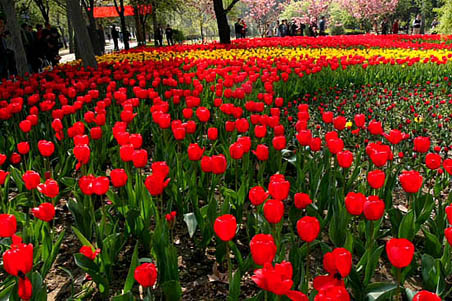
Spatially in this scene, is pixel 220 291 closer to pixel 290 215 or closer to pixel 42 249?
pixel 290 215

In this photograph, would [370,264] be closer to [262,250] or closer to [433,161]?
[262,250]

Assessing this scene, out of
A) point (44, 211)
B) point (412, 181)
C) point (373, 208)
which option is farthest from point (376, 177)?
point (44, 211)

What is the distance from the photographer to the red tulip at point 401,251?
1.32 m

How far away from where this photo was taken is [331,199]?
97.6 inches

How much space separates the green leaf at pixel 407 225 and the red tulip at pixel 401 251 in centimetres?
74

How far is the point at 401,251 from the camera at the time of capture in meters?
1.33

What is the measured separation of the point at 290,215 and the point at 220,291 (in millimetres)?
652

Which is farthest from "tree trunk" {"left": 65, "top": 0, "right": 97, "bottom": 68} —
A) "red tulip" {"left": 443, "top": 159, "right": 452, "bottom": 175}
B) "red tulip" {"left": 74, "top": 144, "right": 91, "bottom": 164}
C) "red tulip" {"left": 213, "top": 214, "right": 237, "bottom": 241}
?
"red tulip" {"left": 213, "top": 214, "right": 237, "bottom": 241}

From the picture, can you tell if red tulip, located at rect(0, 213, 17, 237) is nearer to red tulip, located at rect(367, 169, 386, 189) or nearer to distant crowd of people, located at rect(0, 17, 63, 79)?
red tulip, located at rect(367, 169, 386, 189)

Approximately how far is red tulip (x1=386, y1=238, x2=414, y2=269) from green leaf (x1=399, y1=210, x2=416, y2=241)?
0.74m

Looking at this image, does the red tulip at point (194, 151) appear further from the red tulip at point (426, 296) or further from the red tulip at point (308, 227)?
the red tulip at point (426, 296)

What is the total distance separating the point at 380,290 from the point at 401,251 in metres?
0.48

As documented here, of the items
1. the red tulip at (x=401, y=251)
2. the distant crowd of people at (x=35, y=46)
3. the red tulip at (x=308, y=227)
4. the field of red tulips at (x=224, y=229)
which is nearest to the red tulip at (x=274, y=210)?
the field of red tulips at (x=224, y=229)

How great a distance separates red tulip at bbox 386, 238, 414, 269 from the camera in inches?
52.1
